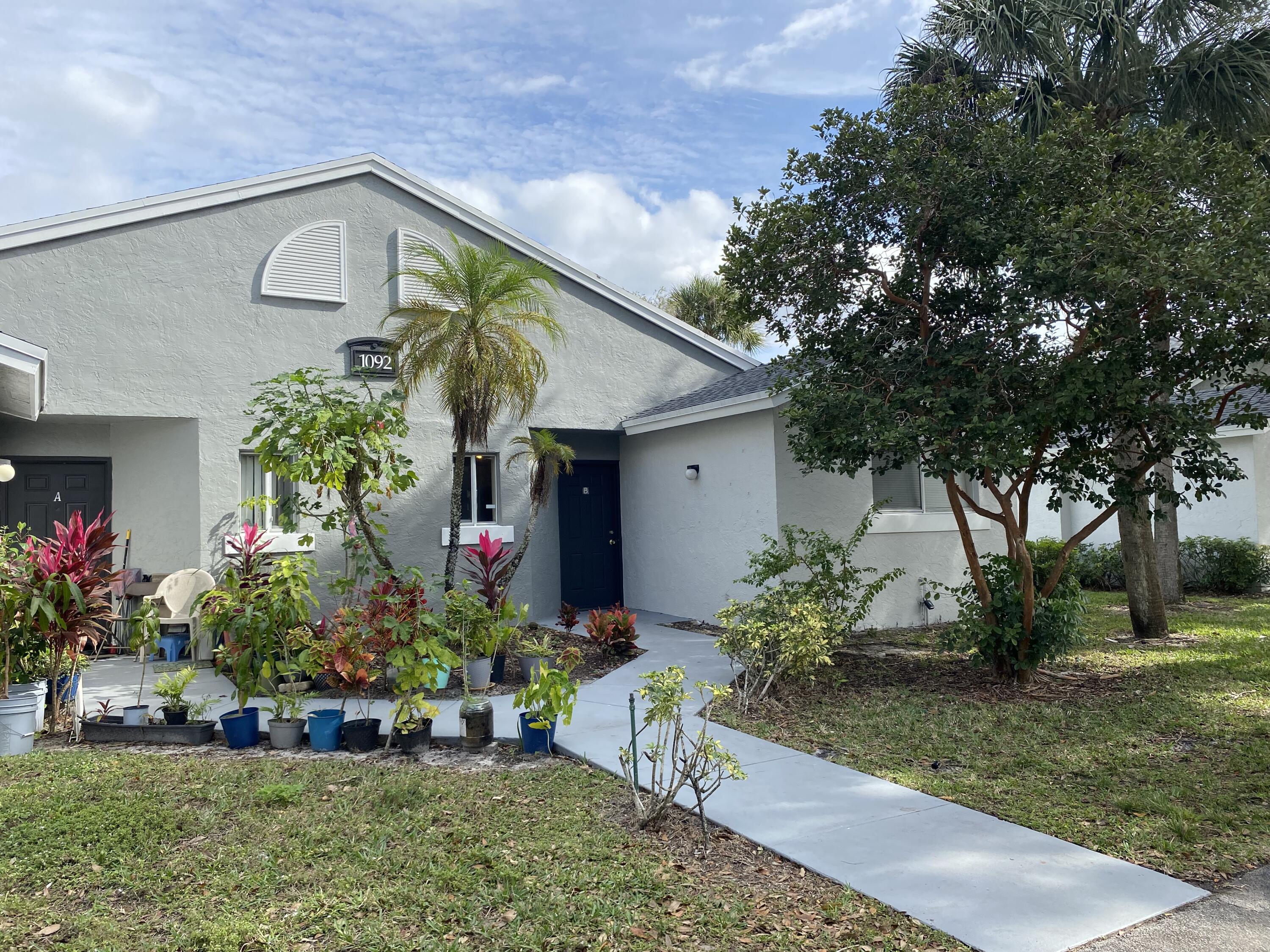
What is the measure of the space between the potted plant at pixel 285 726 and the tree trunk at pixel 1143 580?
30.0 feet

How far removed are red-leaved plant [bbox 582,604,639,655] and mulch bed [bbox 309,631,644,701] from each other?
0.26 feet

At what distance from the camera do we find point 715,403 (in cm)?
1104

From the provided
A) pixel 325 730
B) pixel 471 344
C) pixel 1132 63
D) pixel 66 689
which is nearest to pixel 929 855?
pixel 325 730

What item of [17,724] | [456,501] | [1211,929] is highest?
[456,501]

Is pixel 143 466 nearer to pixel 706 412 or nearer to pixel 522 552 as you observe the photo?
pixel 522 552

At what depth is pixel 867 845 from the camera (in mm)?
4402

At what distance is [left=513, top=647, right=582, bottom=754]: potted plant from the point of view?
5.62 meters

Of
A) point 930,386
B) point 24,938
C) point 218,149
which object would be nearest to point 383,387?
point 218,149

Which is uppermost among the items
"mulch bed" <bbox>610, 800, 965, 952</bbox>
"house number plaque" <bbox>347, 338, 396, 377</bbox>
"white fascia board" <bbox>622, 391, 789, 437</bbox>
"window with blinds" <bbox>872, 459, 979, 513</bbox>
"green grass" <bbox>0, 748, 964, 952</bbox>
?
"house number plaque" <bbox>347, 338, 396, 377</bbox>

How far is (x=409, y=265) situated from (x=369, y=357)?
4.80 feet

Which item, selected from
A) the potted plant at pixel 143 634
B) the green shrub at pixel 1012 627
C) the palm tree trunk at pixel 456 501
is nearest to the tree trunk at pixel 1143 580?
the green shrub at pixel 1012 627

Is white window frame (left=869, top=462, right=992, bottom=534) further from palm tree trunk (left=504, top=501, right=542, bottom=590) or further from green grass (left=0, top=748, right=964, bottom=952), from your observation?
green grass (left=0, top=748, right=964, bottom=952)

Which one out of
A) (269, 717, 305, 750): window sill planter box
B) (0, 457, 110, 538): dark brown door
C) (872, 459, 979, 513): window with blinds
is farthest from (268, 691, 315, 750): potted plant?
(872, 459, 979, 513): window with blinds

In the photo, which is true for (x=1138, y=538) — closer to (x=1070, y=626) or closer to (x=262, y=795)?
(x=1070, y=626)
